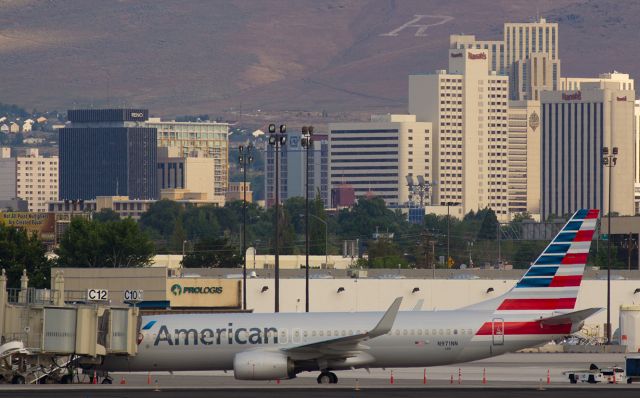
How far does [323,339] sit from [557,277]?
11.5 meters

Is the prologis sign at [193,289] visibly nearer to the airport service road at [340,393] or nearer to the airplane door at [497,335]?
the airplane door at [497,335]

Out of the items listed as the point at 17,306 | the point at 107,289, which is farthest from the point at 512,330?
the point at 107,289

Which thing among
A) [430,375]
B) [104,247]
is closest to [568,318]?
[430,375]

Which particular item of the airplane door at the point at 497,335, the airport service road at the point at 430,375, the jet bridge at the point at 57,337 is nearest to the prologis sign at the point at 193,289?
the airport service road at the point at 430,375

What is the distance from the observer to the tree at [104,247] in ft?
636

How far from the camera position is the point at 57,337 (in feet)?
269

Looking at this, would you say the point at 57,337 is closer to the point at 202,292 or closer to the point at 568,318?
the point at 568,318

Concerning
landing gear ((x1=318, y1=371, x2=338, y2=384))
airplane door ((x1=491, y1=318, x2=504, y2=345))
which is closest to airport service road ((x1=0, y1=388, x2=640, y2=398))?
airplane door ((x1=491, y1=318, x2=504, y2=345))

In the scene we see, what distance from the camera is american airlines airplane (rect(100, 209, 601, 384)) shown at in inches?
3236

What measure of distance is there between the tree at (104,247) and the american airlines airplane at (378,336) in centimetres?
10928

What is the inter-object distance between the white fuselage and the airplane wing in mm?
449

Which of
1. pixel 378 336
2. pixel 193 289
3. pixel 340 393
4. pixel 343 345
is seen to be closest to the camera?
pixel 340 393

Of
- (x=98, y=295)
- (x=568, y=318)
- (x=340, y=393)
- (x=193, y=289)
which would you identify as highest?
(x=568, y=318)

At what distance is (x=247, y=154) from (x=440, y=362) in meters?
78.6
